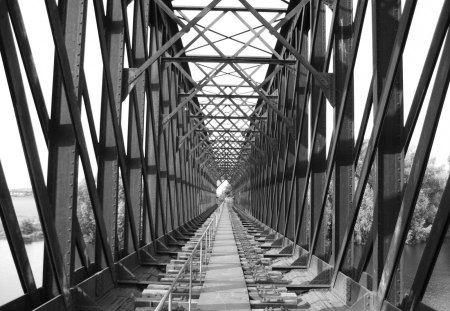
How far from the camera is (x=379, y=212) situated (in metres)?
6.00

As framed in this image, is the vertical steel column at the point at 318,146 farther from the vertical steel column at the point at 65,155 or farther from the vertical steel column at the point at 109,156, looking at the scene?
the vertical steel column at the point at 65,155

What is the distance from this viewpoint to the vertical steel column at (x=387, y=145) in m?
5.99

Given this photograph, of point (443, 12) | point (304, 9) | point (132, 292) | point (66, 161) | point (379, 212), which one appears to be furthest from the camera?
point (304, 9)

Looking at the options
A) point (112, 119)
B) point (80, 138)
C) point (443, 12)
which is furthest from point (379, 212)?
point (112, 119)

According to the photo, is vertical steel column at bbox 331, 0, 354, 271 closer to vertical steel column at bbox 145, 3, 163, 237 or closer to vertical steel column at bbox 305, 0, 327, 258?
vertical steel column at bbox 305, 0, 327, 258

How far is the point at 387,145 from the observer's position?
6.07 m

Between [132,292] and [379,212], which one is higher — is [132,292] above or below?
below

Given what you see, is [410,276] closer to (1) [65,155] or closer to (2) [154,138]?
(2) [154,138]

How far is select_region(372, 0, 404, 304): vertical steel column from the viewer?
19.6 feet

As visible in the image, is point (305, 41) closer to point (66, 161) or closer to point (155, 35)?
point (155, 35)

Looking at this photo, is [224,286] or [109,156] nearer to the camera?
[224,286]

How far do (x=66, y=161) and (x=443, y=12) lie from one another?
461 cm

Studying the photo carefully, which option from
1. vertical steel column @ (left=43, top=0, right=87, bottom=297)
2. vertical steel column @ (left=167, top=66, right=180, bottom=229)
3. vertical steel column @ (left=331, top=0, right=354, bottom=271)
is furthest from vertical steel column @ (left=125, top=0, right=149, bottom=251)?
vertical steel column @ (left=167, top=66, right=180, bottom=229)

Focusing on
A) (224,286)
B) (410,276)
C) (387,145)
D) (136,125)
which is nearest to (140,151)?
(136,125)
